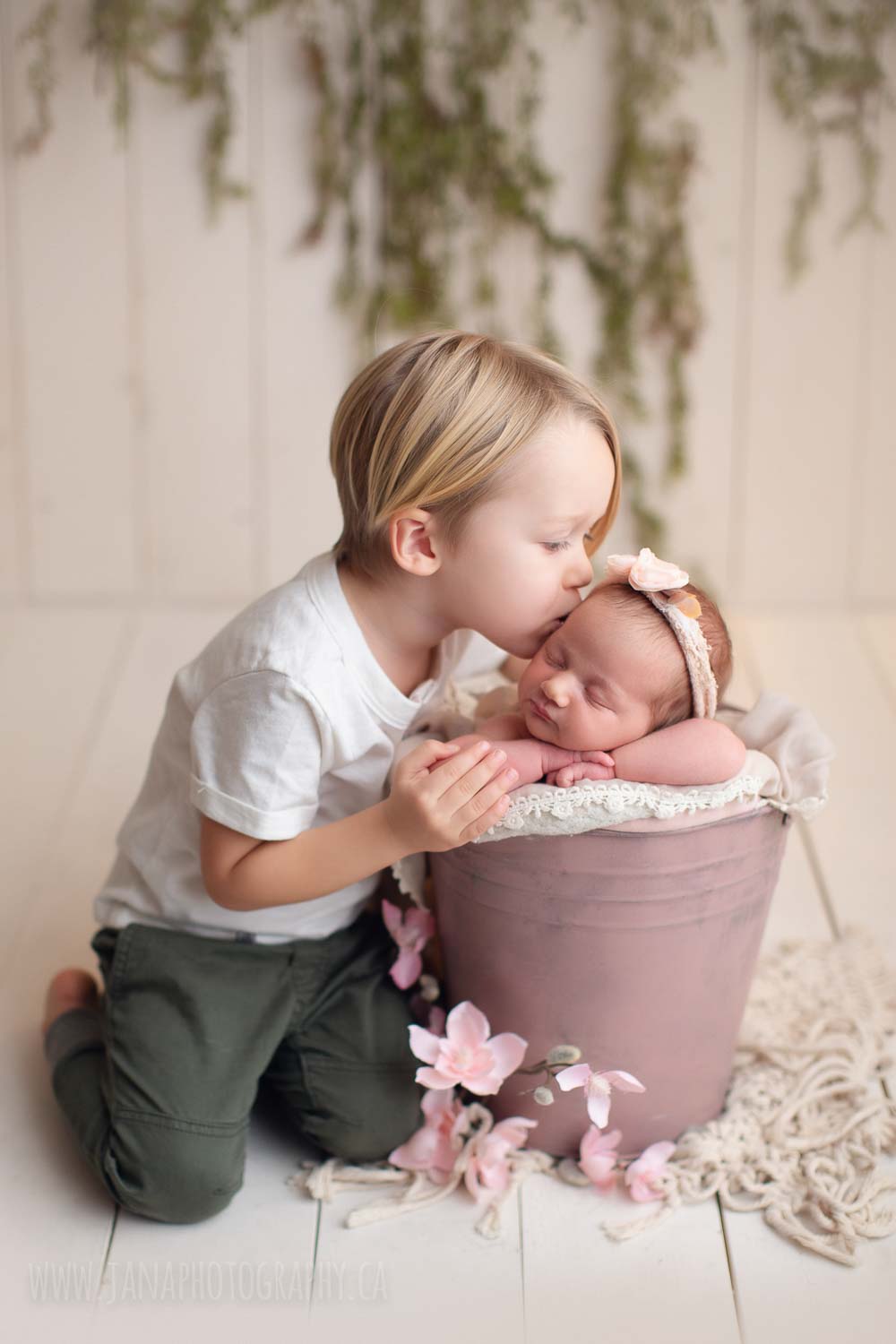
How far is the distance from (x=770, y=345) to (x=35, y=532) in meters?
1.37

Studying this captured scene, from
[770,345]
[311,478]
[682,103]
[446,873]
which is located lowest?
[446,873]

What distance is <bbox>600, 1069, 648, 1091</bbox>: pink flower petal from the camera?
1199mm

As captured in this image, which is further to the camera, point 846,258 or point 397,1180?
point 846,258

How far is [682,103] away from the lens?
2385 millimetres

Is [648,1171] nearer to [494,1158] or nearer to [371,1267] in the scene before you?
[494,1158]

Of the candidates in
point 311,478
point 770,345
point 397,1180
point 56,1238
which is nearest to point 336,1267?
point 397,1180

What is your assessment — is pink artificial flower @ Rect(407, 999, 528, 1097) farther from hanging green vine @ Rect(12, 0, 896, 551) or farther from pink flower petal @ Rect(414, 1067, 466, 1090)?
hanging green vine @ Rect(12, 0, 896, 551)

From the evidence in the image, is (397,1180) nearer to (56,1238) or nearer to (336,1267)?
(336,1267)

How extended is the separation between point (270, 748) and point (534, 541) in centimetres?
28

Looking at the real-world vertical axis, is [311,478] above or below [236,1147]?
above

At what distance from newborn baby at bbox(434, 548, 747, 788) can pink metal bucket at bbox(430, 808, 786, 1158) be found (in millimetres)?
56

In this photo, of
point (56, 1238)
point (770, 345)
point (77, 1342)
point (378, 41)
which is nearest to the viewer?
point (77, 1342)

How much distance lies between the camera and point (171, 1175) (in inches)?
47.1

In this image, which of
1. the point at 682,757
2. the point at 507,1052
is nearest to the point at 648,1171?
the point at 507,1052
